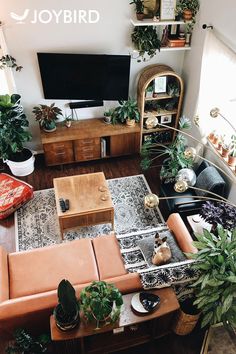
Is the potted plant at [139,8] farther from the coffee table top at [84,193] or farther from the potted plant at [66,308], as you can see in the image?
the potted plant at [66,308]

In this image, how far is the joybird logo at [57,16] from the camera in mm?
4285

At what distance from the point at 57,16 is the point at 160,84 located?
5.65 feet

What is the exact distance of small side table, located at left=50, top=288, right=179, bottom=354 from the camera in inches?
108

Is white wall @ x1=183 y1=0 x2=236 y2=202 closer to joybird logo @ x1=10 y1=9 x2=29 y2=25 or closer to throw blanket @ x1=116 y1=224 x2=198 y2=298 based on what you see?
throw blanket @ x1=116 y1=224 x2=198 y2=298

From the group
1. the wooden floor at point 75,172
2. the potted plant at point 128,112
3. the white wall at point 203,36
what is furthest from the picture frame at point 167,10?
the wooden floor at point 75,172

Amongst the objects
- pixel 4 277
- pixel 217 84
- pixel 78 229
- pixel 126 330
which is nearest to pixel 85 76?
pixel 217 84

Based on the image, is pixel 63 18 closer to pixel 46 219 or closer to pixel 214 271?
pixel 46 219

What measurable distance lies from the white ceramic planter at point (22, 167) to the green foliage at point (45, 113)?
61cm

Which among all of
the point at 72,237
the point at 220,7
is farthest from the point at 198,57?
the point at 72,237

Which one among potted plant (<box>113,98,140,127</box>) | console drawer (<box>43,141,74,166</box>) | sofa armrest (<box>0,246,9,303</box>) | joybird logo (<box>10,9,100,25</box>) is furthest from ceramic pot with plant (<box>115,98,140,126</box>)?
sofa armrest (<box>0,246,9,303</box>)

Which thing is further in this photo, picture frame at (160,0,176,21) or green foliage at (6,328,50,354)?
picture frame at (160,0,176,21)

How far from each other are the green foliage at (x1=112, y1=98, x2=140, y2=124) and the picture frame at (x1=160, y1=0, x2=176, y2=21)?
47.8 inches

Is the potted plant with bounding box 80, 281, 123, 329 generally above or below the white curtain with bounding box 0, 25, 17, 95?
below

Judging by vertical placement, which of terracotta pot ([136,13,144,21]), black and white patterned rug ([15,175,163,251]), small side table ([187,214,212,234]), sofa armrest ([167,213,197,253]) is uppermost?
terracotta pot ([136,13,144,21])
